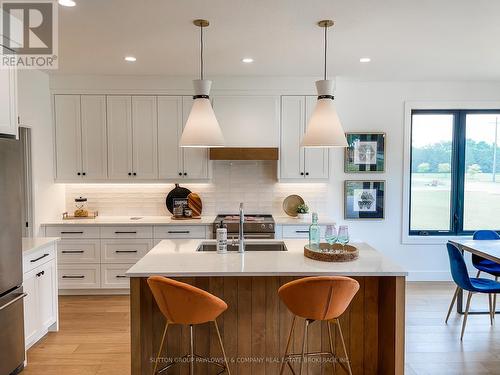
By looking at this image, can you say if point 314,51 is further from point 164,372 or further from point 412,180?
point 164,372

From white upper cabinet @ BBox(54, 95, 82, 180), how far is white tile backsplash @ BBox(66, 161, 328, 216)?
55 cm

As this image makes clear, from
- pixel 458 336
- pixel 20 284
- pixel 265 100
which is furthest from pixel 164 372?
pixel 265 100

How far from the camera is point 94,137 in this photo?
4.80m

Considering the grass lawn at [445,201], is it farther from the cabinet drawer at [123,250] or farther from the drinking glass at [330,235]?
the cabinet drawer at [123,250]

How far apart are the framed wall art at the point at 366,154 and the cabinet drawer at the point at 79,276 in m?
3.45

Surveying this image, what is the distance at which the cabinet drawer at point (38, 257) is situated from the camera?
3.13 metres

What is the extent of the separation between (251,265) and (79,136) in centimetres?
337

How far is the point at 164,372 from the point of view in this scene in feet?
8.71

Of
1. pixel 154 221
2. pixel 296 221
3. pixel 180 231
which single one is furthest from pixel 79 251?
pixel 296 221

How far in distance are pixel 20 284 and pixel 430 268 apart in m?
4.81

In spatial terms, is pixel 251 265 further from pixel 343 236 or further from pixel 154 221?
pixel 154 221

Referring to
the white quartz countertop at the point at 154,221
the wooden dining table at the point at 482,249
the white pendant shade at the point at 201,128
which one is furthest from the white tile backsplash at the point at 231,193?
the white pendant shade at the point at 201,128

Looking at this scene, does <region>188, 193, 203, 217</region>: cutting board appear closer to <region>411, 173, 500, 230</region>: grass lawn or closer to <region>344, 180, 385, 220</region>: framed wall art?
<region>344, 180, 385, 220</region>: framed wall art
